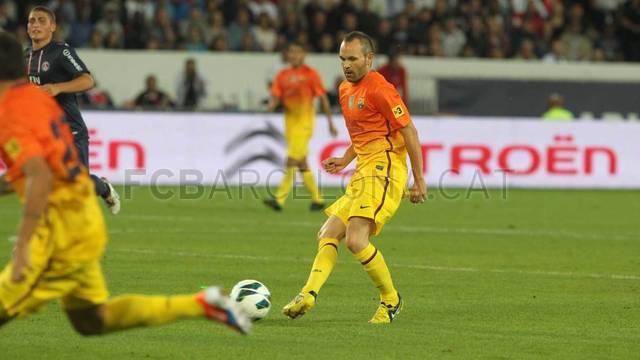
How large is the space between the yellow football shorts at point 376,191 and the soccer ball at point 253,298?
2.73ft

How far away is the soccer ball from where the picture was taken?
8.98 meters

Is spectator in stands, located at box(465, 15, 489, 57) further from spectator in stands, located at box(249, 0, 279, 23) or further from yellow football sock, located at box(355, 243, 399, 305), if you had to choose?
yellow football sock, located at box(355, 243, 399, 305)

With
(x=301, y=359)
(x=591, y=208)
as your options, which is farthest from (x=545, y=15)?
(x=301, y=359)

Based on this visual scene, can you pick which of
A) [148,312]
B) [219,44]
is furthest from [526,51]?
[148,312]

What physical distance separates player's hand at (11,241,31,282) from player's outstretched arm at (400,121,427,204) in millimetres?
3536

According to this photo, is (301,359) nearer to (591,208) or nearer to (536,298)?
(536,298)

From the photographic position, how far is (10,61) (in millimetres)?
6281

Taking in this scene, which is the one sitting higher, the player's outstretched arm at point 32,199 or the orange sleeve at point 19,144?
the orange sleeve at point 19,144

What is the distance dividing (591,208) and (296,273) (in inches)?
337

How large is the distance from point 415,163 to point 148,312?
116 inches

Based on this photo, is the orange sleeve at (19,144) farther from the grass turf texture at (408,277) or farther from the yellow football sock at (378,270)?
the yellow football sock at (378,270)

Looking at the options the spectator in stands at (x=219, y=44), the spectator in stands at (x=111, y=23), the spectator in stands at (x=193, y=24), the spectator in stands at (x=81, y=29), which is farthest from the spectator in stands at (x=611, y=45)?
the spectator in stands at (x=81, y=29)

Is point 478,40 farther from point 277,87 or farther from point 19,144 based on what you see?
point 19,144

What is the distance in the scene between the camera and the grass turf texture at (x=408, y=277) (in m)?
8.29
